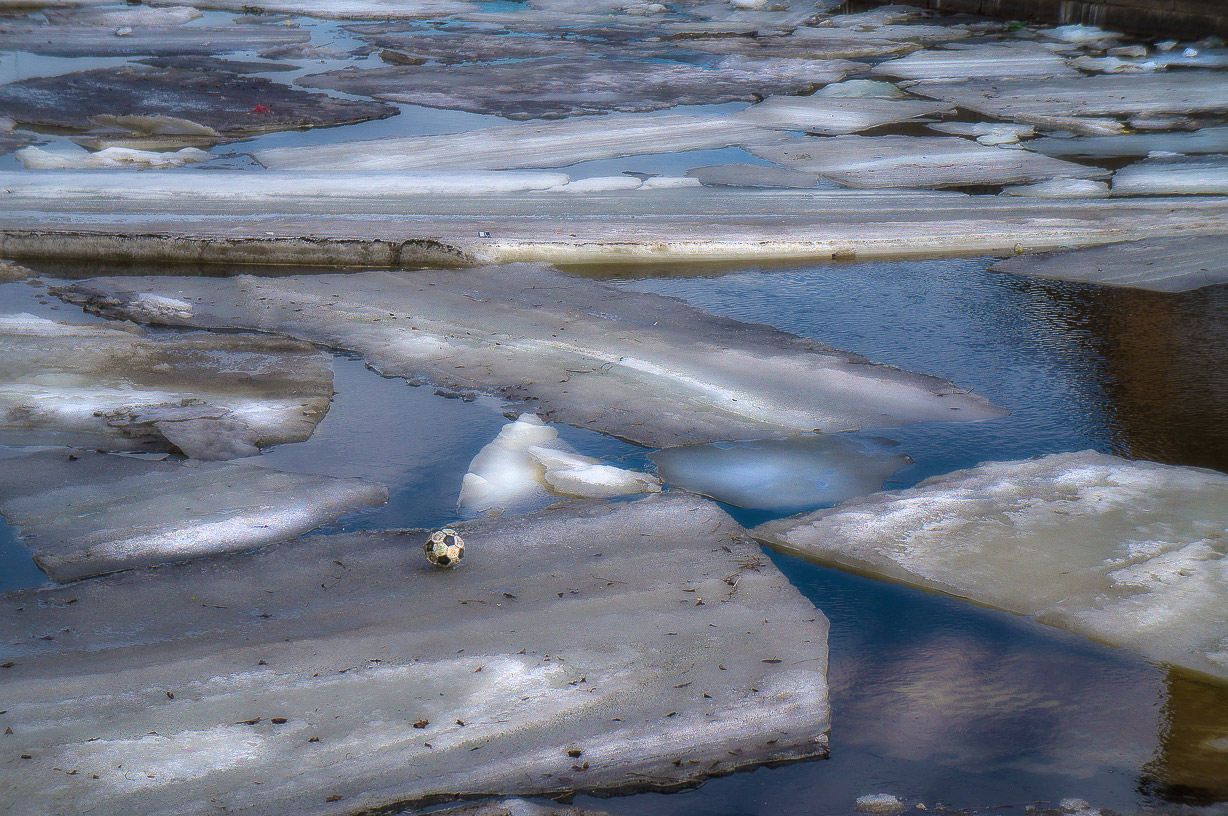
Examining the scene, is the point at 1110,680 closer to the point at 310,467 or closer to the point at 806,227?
the point at 310,467

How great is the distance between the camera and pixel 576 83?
916 centimetres

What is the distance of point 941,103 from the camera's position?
324 inches

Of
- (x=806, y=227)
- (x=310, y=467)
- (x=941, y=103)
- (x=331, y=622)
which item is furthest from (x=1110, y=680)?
(x=941, y=103)

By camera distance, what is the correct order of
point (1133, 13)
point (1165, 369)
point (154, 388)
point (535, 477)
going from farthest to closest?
1. point (1133, 13)
2. point (1165, 369)
3. point (154, 388)
4. point (535, 477)

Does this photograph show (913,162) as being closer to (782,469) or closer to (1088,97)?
(1088,97)

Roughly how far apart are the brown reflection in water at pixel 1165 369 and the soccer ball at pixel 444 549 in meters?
1.91

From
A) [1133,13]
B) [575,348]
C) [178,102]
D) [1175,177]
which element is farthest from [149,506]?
A: [1133,13]

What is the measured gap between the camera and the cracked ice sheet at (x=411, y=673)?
1.90 m

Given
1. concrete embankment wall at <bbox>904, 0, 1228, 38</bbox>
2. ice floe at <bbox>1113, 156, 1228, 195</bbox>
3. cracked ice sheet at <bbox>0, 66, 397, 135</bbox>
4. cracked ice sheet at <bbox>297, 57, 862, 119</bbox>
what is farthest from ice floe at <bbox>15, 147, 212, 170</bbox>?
concrete embankment wall at <bbox>904, 0, 1228, 38</bbox>

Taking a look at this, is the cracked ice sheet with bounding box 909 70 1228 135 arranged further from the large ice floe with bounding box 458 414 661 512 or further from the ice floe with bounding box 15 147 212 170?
the large ice floe with bounding box 458 414 661 512

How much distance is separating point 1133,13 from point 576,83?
577 centimetres

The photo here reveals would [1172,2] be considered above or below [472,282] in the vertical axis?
above

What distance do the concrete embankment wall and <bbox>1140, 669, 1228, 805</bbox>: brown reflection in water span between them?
9.74m

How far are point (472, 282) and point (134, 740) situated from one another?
286 centimetres
